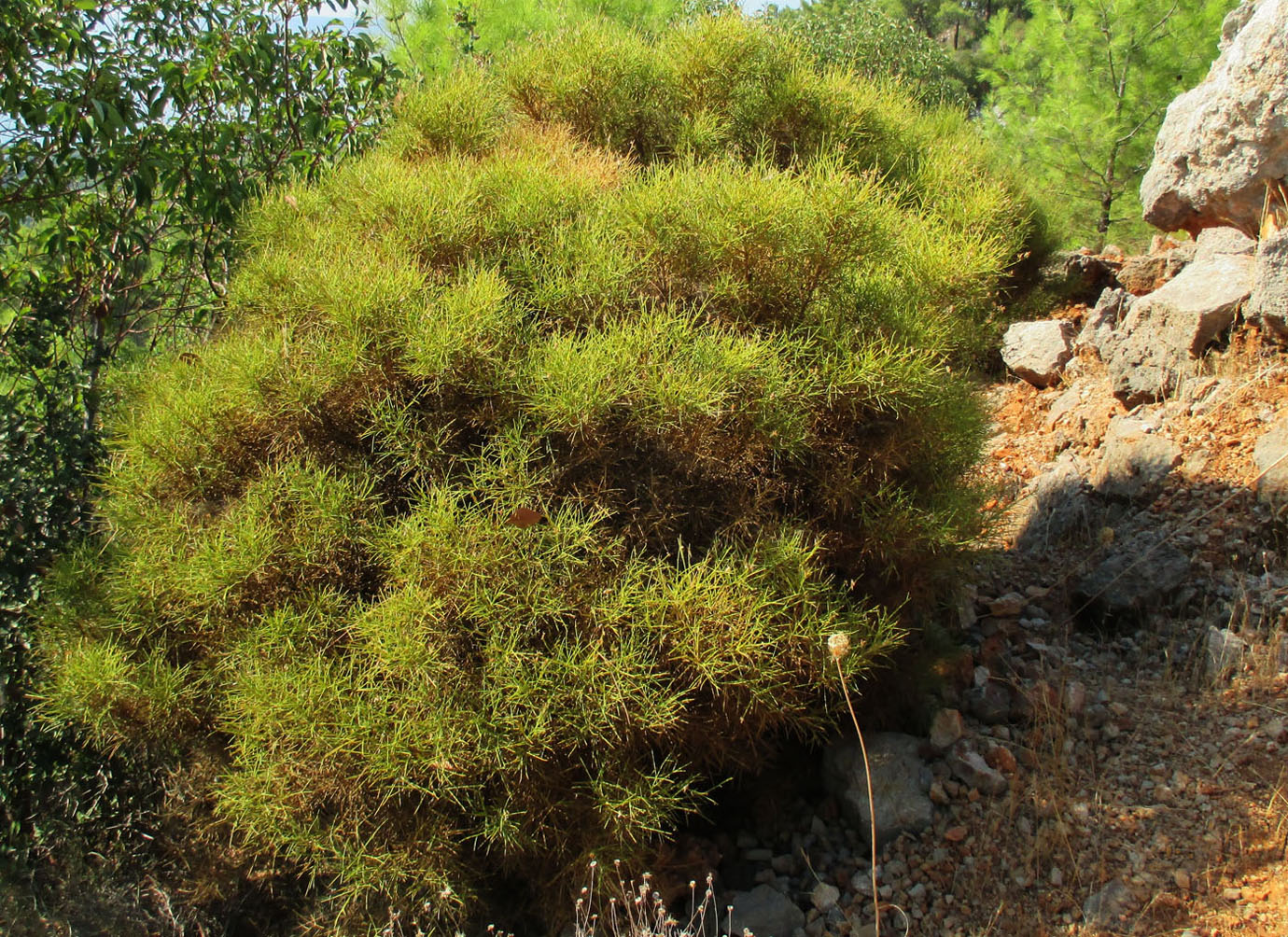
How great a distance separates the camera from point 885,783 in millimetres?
3492

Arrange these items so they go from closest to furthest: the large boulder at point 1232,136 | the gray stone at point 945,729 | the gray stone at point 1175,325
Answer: the gray stone at point 945,729 → the gray stone at point 1175,325 → the large boulder at point 1232,136

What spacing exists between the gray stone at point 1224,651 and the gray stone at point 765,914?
187cm

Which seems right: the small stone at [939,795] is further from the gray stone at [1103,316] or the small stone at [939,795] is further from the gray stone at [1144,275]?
the gray stone at [1144,275]

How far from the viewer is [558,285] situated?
3252 mm

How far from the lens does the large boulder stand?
5.41 metres

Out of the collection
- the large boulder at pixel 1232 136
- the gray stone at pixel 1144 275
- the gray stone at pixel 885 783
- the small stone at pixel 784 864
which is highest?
the large boulder at pixel 1232 136

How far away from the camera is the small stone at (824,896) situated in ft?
10.6

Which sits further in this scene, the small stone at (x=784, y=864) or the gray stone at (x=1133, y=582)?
the gray stone at (x=1133, y=582)

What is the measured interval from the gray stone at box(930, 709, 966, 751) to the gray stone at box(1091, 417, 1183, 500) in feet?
5.63

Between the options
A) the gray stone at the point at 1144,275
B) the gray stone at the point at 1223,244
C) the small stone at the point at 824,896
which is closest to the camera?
the small stone at the point at 824,896

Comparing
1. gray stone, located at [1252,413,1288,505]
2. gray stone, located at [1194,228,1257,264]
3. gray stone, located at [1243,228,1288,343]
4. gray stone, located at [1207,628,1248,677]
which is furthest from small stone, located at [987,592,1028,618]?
gray stone, located at [1194,228,1257,264]

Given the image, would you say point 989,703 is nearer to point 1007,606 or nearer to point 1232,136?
point 1007,606

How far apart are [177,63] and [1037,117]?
8.34 m

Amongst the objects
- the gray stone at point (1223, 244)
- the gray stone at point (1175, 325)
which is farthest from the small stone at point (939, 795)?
the gray stone at point (1223, 244)
